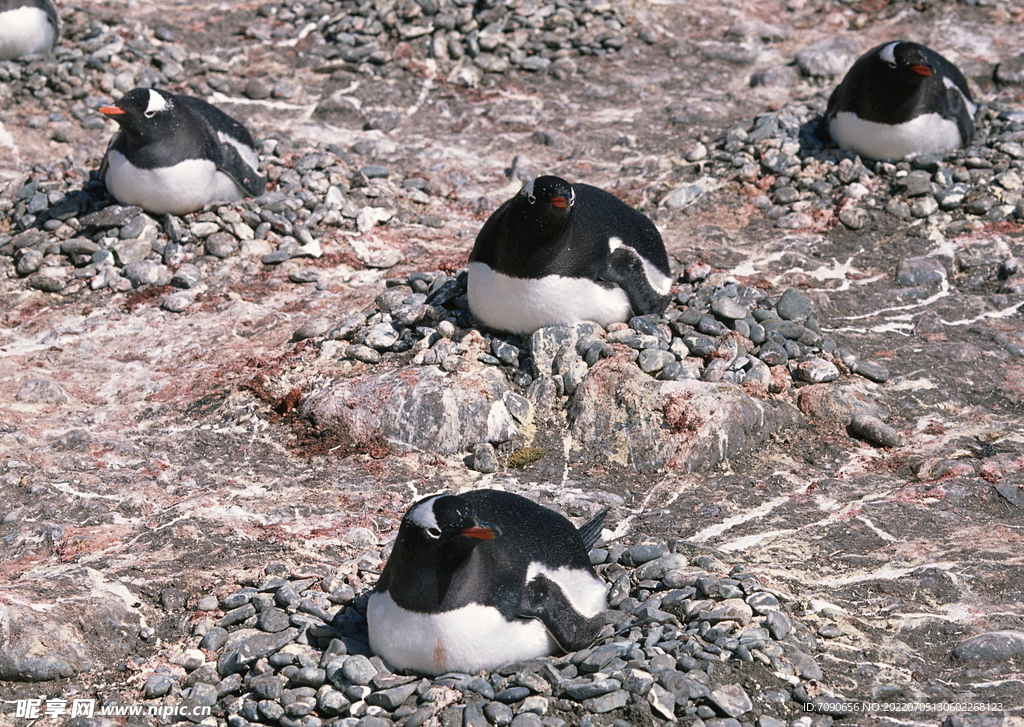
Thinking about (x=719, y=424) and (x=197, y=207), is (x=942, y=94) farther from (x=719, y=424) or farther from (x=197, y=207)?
(x=197, y=207)

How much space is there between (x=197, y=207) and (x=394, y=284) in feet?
7.01

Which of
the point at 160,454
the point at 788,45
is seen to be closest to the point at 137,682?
the point at 160,454

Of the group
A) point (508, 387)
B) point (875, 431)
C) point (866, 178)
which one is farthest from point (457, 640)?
point (866, 178)

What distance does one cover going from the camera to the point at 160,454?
7066 millimetres

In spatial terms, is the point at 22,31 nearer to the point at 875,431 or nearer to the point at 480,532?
the point at 875,431

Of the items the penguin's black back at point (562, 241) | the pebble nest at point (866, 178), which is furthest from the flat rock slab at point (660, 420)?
the pebble nest at point (866, 178)

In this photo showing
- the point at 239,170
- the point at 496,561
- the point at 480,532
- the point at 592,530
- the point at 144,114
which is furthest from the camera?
the point at 239,170

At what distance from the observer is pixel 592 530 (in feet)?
18.8

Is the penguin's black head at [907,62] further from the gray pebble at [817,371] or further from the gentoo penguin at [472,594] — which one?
the gentoo penguin at [472,594]

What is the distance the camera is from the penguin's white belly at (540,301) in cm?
737

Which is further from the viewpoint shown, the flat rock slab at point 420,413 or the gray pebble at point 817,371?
the gray pebble at point 817,371

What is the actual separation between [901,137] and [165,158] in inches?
237

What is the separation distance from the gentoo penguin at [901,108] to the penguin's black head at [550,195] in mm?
4041

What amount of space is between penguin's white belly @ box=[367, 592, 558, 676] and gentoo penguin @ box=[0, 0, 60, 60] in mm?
9443
